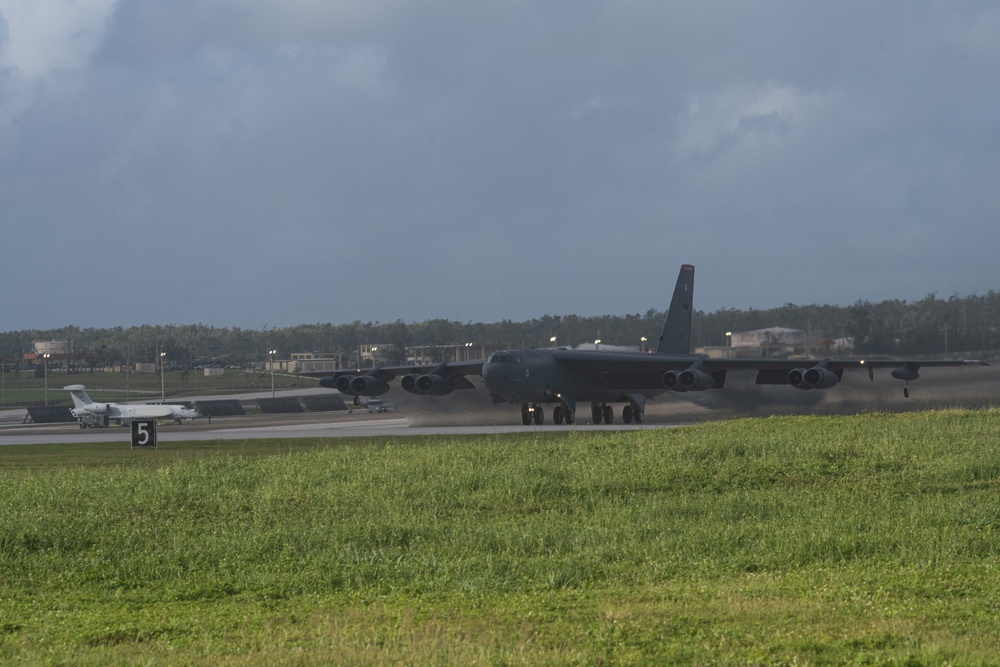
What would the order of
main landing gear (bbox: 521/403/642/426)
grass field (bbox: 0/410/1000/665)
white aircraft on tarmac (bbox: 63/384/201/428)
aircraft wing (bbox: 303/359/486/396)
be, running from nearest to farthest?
grass field (bbox: 0/410/1000/665), main landing gear (bbox: 521/403/642/426), aircraft wing (bbox: 303/359/486/396), white aircraft on tarmac (bbox: 63/384/201/428)

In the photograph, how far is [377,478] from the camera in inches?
866

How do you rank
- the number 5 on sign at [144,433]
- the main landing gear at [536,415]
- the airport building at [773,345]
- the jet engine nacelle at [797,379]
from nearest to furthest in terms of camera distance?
the number 5 on sign at [144,433] < the jet engine nacelle at [797,379] < the main landing gear at [536,415] < the airport building at [773,345]

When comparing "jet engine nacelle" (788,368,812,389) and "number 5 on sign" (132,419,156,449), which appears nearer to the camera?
"number 5 on sign" (132,419,156,449)

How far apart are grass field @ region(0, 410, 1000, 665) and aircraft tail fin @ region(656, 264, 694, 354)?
3255cm

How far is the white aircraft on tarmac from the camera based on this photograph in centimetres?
7781

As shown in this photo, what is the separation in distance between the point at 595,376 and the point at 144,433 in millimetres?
24809

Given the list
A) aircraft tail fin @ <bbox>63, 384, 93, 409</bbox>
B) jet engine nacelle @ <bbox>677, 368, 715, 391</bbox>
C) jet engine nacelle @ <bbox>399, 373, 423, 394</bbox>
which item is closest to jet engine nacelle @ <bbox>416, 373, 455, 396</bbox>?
jet engine nacelle @ <bbox>399, 373, 423, 394</bbox>

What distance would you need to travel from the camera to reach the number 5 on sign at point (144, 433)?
33.6 metres

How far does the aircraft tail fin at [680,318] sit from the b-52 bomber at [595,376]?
0.59m

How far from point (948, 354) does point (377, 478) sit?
168 ft

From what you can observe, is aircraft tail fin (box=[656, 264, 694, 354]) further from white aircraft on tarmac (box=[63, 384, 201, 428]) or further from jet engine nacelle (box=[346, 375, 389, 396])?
white aircraft on tarmac (box=[63, 384, 201, 428])

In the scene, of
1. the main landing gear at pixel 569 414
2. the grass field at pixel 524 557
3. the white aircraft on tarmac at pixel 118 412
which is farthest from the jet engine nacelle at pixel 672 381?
the white aircraft on tarmac at pixel 118 412

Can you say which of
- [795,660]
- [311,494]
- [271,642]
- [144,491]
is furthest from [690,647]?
[144,491]

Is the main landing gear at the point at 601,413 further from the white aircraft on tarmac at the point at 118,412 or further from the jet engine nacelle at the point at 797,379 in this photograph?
the white aircraft on tarmac at the point at 118,412
